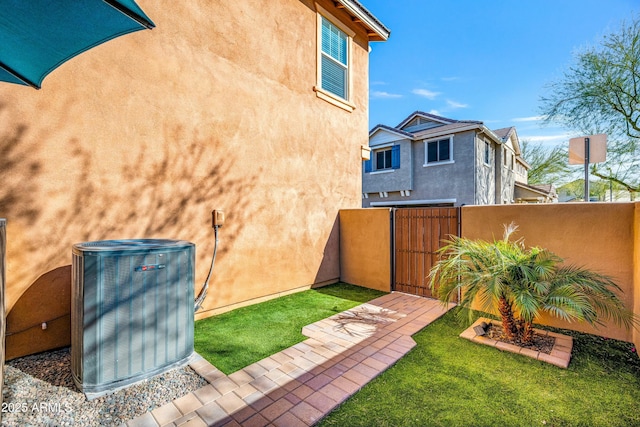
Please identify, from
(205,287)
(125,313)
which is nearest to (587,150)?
(205,287)

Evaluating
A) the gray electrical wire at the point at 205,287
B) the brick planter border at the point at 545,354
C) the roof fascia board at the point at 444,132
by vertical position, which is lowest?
the brick planter border at the point at 545,354

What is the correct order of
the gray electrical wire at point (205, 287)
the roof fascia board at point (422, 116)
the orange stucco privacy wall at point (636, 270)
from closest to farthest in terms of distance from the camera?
the orange stucco privacy wall at point (636, 270) < the gray electrical wire at point (205, 287) < the roof fascia board at point (422, 116)

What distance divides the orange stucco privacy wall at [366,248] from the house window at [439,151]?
10.5m

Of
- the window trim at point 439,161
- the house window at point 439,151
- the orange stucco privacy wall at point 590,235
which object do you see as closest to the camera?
the orange stucco privacy wall at point 590,235

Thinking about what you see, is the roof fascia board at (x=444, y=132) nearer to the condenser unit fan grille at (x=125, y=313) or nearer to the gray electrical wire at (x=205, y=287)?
the gray electrical wire at (x=205, y=287)

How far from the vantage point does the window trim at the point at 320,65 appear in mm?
6602

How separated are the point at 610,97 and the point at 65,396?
1955 cm

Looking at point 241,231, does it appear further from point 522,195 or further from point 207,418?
point 522,195

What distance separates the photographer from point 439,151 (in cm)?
1539

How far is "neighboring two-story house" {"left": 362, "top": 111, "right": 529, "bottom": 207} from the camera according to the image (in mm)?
14328

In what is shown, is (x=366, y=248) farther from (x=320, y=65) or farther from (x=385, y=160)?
(x=385, y=160)

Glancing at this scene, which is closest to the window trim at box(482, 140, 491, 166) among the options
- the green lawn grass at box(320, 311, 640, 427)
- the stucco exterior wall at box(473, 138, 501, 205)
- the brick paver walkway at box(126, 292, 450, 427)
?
the stucco exterior wall at box(473, 138, 501, 205)

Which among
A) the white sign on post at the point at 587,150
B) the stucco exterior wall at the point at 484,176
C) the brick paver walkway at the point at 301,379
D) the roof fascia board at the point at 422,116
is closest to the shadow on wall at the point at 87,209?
the brick paver walkway at the point at 301,379

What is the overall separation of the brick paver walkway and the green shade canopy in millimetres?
3093
